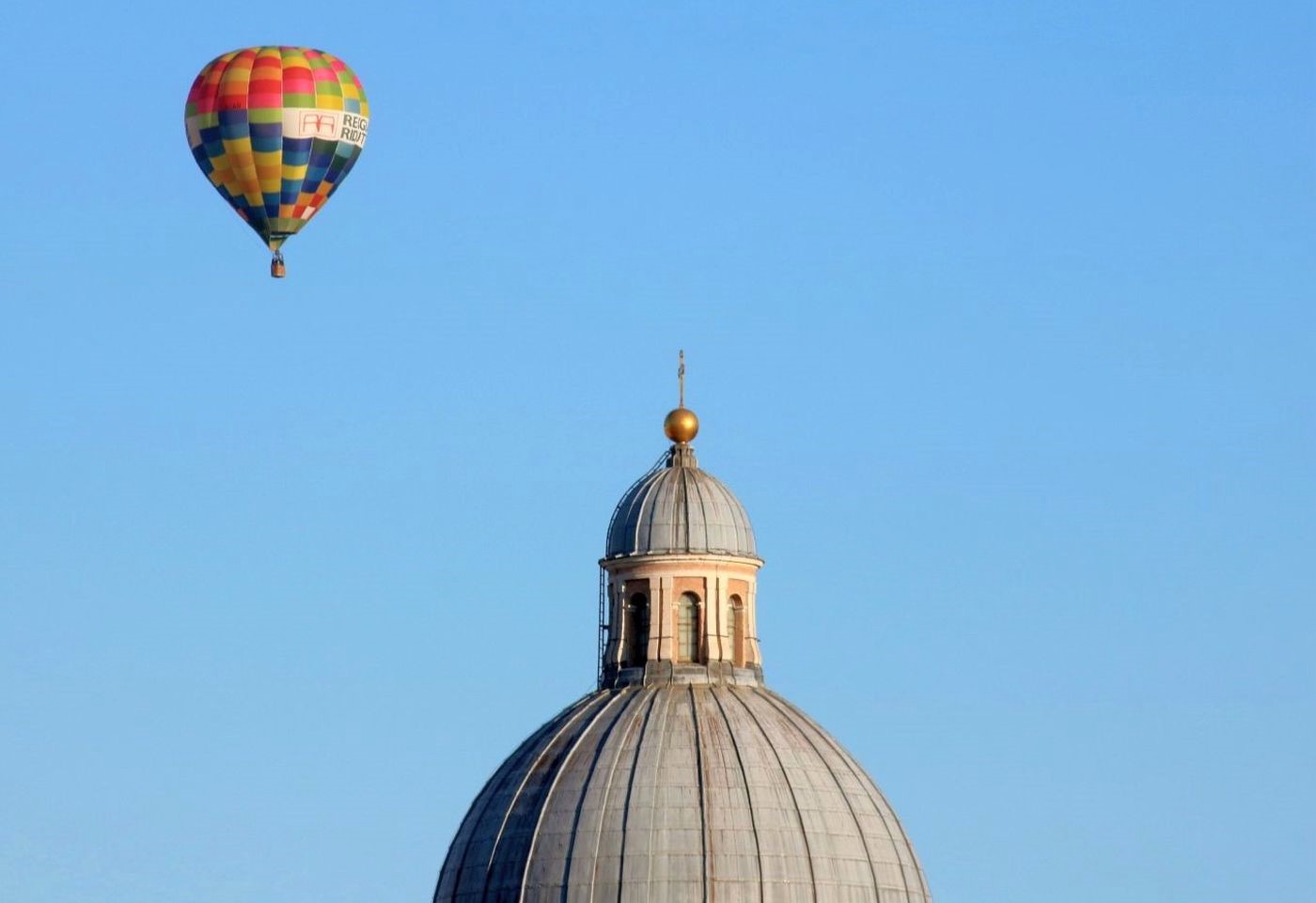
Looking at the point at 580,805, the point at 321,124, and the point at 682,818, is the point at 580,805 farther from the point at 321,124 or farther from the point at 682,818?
the point at 321,124

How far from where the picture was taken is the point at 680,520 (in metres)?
110

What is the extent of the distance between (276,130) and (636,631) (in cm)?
1669

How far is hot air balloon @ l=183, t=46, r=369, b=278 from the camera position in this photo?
108 metres

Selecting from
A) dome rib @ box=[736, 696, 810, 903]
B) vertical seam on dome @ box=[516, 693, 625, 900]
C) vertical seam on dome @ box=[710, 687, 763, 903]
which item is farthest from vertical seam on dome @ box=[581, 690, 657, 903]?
dome rib @ box=[736, 696, 810, 903]

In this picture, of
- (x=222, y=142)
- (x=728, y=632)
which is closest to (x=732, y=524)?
(x=728, y=632)

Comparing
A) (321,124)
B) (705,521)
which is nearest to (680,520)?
(705,521)

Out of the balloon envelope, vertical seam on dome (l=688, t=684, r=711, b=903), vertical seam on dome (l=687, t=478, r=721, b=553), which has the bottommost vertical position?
vertical seam on dome (l=688, t=684, r=711, b=903)

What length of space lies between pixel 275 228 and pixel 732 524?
48.7 ft

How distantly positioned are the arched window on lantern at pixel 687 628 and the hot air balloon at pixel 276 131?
14.2 metres

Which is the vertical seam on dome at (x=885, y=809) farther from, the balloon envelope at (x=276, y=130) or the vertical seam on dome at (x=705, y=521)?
the balloon envelope at (x=276, y=130)

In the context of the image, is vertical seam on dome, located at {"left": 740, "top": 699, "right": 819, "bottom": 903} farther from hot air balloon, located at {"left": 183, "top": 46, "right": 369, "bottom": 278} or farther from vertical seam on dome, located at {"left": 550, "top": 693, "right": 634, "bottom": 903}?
hot air balloon, located at {"left": 183, "top": 46, "right": 369, "bottom": 278}

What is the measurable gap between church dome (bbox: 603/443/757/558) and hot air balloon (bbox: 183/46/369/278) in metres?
11.6

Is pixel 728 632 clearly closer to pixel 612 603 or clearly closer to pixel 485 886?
pixel 612 603

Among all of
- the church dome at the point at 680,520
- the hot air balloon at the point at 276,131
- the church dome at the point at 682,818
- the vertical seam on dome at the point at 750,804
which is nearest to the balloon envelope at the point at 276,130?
the hot air balloon at the point at 276,131
